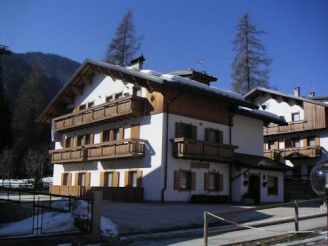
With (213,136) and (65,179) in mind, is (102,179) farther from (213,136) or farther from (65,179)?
(213,136)

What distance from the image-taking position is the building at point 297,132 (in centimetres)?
3828

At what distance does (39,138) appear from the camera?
66.5m

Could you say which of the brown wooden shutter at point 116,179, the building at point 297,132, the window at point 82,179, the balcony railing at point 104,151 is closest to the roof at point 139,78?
the balcony railing at point 104,151

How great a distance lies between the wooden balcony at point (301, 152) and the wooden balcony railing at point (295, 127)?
178 cm

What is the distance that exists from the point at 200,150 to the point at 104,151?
23.1 feet

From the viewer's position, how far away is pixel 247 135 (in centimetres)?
3278

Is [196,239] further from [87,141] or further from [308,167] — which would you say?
[308,167]

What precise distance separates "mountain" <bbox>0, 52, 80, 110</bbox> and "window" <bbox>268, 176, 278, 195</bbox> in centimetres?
5340

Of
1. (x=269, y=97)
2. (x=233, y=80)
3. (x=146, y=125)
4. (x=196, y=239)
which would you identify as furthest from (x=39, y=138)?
(x=196, y=239)

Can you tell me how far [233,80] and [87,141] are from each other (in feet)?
74.9

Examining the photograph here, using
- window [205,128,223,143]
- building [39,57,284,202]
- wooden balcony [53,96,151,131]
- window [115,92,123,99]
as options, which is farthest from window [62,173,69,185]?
window [205,128,223,143]

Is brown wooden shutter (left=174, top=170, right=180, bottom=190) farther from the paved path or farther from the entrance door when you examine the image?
the entrance door

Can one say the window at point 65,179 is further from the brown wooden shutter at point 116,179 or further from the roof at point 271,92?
the roof at point 271,92

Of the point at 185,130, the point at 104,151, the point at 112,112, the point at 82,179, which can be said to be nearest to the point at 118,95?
the point at 112,112
